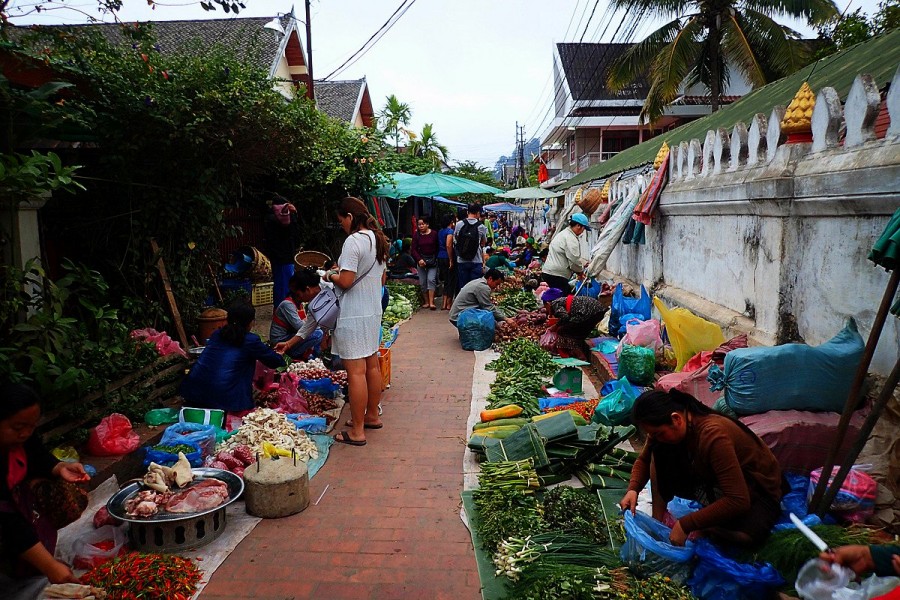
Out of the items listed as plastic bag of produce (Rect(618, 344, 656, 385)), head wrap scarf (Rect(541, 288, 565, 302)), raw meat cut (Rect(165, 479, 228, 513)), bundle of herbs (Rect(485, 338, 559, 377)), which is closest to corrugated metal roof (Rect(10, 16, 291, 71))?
head wrap scarf (Rect(541, 288, 565, 302))

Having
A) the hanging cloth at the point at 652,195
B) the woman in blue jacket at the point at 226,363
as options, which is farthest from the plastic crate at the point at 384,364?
the hanging cloth at the point at 652,195

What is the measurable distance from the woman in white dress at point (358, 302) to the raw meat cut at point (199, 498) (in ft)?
5.45

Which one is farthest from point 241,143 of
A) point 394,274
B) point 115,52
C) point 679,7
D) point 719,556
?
point 679,7

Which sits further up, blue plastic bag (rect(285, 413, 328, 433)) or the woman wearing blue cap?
the woman wearing blue cap

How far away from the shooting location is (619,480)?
15.1ft

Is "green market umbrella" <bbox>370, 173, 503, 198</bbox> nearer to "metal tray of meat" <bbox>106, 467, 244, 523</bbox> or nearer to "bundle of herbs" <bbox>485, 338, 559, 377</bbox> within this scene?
"bundle of herbs" <bbox>485, 338, 559, 377</bbox>

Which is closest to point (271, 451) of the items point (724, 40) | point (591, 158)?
point (724, 40)

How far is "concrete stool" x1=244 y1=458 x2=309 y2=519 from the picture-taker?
4211mm

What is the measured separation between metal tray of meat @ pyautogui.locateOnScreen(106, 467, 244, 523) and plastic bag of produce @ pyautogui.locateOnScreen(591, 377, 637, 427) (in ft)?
10.2

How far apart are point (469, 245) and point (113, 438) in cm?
785

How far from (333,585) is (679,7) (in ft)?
66.8

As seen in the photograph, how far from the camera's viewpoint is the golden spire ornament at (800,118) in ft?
15.4

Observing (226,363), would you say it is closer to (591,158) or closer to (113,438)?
(113,438)

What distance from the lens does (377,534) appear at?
13.3ft
